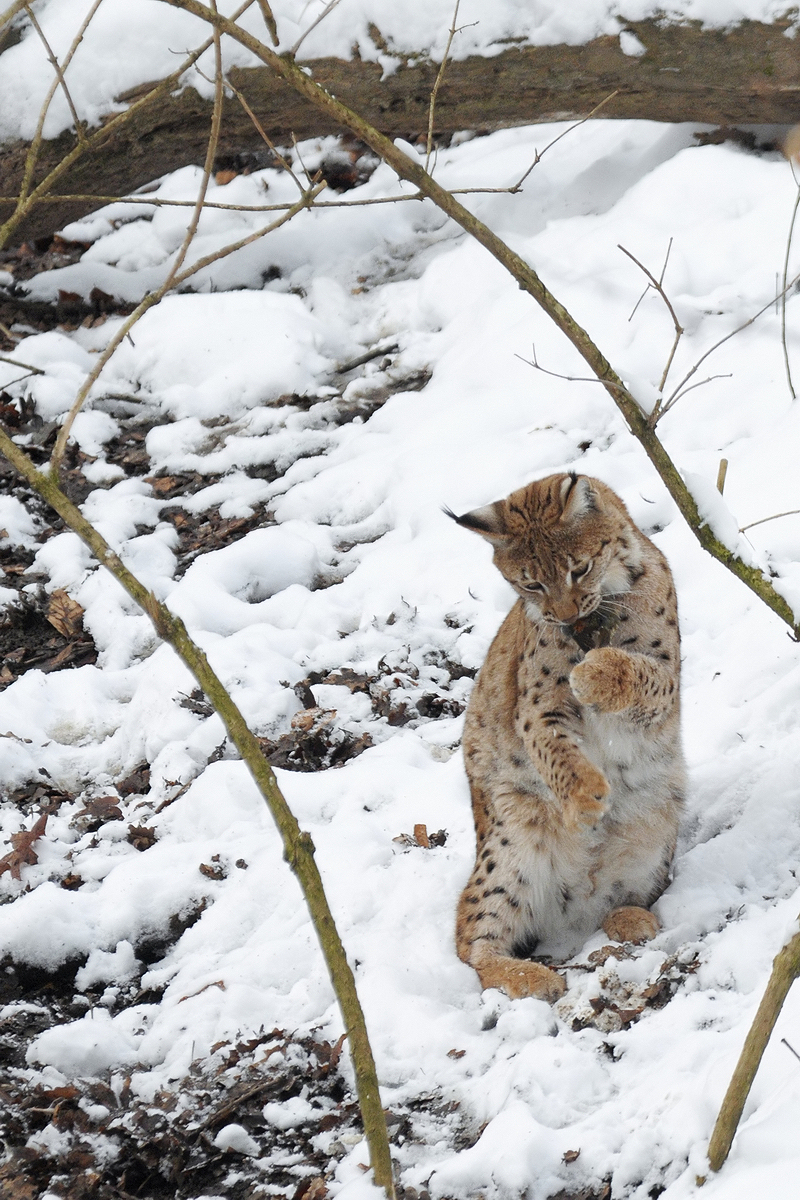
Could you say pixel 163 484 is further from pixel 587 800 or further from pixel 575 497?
pixel 587 800

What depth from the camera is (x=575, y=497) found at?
3.71 meters

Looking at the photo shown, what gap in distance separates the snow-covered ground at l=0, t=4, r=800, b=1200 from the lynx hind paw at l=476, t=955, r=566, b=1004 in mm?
76

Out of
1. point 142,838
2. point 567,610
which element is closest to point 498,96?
point 567,610

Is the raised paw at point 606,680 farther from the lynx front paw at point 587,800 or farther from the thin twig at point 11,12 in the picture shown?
the thin twig at point 11,12

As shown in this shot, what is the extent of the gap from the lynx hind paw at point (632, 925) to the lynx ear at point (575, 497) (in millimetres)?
1286

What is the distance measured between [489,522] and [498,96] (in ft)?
14.2

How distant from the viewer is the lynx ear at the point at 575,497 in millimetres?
3697

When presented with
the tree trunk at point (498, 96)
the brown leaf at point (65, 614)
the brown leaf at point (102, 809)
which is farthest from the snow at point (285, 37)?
the brown leaf at point (102, 809)

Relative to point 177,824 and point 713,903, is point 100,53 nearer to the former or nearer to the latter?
point 177,824

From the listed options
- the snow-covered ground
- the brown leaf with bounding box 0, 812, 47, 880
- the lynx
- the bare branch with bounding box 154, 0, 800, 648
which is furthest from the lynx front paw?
the brown leaf with bounding box 0, 812, 47, 880

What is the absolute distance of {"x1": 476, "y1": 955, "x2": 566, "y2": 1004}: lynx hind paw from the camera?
135 inches

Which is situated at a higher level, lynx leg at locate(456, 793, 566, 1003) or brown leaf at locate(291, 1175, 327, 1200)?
lynx leg at locate(456, 793, 566, 1003)

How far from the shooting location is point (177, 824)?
4.49 metres

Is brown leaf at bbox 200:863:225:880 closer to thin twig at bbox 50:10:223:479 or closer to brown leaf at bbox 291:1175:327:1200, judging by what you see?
brown leaf at bbox 291:1175:327:1200
